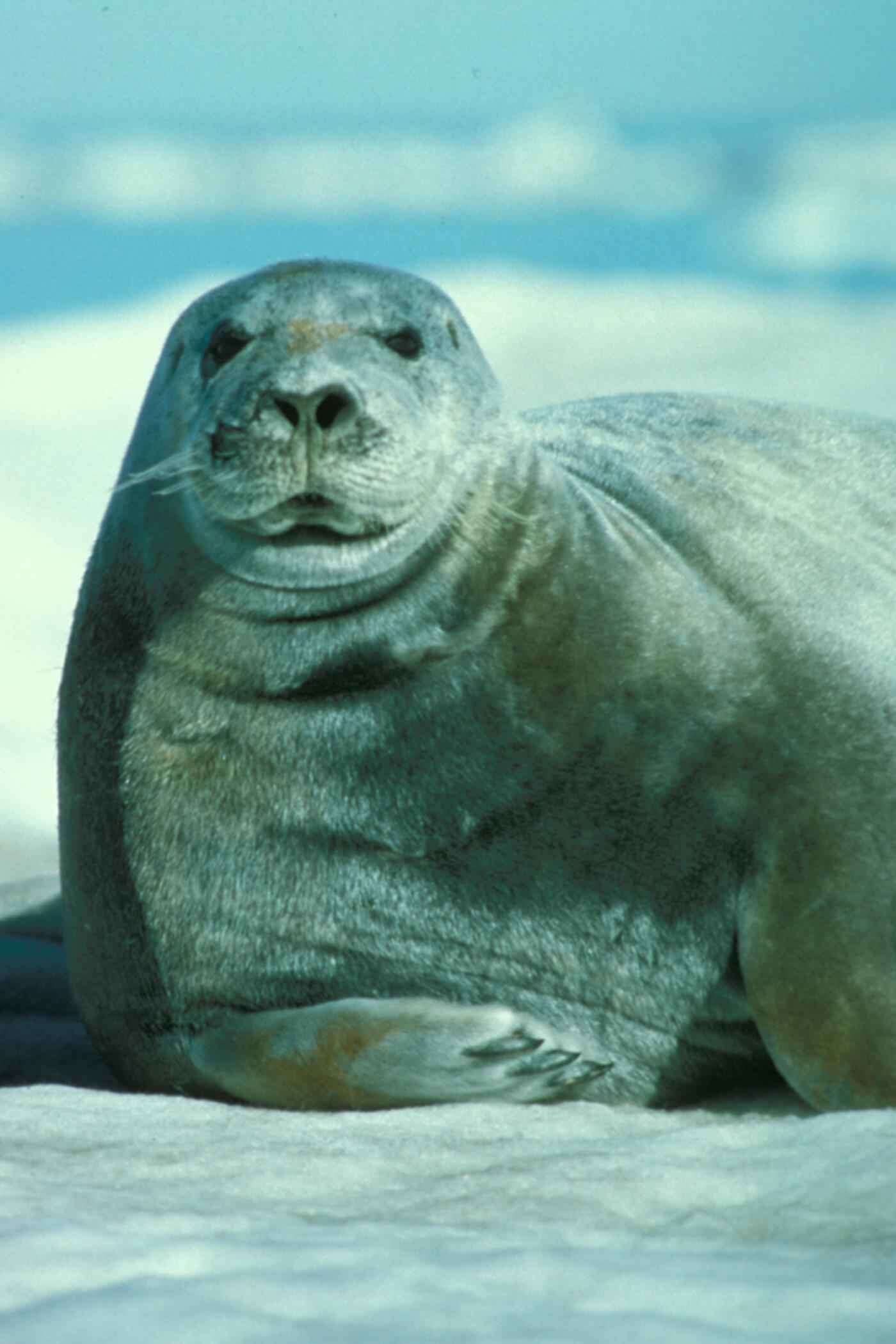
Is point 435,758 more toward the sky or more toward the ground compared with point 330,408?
more toward the ground

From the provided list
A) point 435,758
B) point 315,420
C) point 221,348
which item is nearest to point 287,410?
point 315,420

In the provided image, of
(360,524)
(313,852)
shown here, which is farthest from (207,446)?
(313,852)

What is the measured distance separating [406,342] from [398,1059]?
122cm

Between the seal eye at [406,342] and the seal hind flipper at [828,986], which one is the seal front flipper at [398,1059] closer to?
the seal hind flipper at [828,986]

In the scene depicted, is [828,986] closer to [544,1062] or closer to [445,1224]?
[544,1062]

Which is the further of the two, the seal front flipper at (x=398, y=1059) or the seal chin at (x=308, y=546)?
the seal chin at (x=308, y=546)

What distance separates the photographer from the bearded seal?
362cm

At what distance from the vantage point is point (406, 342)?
3830mm

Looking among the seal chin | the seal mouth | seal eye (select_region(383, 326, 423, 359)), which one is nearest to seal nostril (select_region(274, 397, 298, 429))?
the seal mouth

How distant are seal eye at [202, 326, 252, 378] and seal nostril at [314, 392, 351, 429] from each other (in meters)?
0.29

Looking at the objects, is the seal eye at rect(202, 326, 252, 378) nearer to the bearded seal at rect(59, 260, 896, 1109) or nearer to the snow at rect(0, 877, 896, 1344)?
the bearded seal at rect(59, 260, 896, 1109)

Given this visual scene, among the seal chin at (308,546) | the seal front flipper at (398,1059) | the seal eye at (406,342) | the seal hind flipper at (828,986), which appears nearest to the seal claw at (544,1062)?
the seal front flipper at (398,1059)

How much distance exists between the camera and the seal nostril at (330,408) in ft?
11.5

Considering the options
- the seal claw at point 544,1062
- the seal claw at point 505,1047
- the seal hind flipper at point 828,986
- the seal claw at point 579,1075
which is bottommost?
the seal claw at point 579,1075
